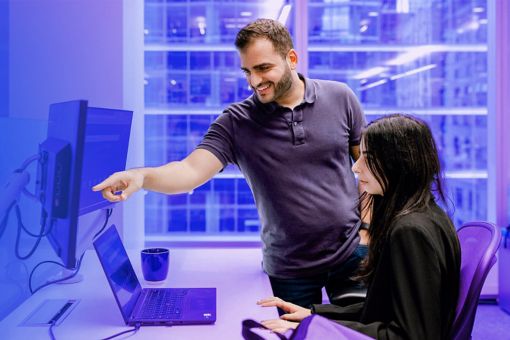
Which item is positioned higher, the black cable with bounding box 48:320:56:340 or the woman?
the woman

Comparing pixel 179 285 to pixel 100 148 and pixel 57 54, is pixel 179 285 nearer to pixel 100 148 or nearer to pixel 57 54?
pixel 100 148

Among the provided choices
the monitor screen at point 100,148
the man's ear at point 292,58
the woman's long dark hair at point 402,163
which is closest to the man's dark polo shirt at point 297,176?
the man's ear at point 292,58

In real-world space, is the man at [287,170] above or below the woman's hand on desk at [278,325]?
above

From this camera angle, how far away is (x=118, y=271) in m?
1.11

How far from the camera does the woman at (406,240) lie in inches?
32.3

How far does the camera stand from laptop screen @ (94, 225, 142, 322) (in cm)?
103

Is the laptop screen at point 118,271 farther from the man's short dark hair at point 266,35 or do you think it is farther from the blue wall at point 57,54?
the blue wall at point 57,54

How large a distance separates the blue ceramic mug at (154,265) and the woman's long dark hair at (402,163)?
668mm

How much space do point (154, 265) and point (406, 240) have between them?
78cm

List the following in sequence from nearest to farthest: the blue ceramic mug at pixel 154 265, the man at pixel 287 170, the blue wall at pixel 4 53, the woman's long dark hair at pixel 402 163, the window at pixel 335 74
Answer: the woman's long dark hair at pixel 402 163 < the blue ceramic mug at pixel 154 265 < the man at pixel 287 170 < the blue wall at pixel 4 53 < the window at pixel 335 74

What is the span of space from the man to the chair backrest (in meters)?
0.54

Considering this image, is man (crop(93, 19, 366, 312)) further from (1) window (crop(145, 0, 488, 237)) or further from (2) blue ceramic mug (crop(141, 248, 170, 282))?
(1) window (crop(145, 0, 488, 237))

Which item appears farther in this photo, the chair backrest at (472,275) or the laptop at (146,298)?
the laptop at (146,298)

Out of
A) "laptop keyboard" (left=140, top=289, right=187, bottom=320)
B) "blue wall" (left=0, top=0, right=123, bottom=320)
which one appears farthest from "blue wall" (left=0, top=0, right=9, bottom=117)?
"laptop keyboard" (left=140, top=289, right=187, bottom=320)
